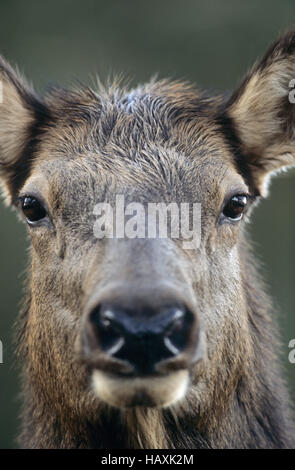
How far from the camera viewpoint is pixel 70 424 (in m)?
5.89

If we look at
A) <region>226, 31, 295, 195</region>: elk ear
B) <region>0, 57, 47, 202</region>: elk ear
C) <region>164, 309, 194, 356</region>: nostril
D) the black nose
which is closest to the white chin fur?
the black nose

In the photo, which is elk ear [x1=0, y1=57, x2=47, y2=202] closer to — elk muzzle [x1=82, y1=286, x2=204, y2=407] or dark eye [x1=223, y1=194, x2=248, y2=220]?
dark eye [x1=223, y1=194, x2=248, y2=220]

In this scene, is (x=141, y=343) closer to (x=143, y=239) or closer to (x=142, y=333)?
(x=142, y=333)

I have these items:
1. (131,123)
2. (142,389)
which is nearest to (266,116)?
(131,123)

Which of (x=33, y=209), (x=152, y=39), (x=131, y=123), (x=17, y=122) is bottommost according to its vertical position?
(x=33, y=209)

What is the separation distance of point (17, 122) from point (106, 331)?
3.22 meters

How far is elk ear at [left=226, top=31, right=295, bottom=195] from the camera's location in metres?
6.53

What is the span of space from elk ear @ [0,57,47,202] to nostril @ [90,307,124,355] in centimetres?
272

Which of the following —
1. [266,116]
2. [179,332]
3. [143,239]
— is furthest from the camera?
[266,116]

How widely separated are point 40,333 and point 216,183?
217cm

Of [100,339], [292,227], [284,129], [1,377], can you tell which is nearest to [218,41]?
[292,227]

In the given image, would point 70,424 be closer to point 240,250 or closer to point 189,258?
point 189,258

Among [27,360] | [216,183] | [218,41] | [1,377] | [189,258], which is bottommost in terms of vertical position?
[1,377]

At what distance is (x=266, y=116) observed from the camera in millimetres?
6754
